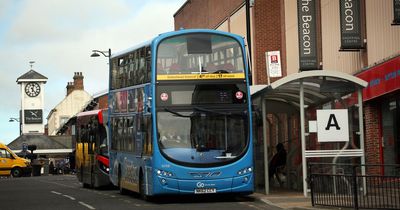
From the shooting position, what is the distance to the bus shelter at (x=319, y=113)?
64.6 feet

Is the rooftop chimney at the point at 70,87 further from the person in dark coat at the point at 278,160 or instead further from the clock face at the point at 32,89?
the person in dark coat at the point at 278,160

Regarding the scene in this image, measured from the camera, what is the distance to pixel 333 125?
19.7m

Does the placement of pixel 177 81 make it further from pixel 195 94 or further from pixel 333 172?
pixel 333 172

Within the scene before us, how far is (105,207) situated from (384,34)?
10665 millimetres

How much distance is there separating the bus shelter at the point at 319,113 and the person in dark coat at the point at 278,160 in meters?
0.40

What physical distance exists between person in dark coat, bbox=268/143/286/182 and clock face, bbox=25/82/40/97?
11245cm

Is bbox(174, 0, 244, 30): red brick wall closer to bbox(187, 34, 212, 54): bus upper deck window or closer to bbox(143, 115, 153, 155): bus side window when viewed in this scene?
bbox(187, 34, 212, 54): bus upper deck window

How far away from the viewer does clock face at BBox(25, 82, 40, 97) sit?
437 ft

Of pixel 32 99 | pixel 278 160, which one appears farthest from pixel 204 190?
pixel 32 99

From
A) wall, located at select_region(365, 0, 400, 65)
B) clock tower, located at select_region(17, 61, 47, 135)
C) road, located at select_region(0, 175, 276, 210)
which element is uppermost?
clock tower, located at select_region(17, 61, 47, 135)

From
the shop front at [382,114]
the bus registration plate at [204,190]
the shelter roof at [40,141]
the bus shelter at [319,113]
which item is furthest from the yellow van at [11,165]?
the shelter roof at [40,141]

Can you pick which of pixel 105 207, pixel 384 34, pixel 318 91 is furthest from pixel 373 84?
pixel 105 207

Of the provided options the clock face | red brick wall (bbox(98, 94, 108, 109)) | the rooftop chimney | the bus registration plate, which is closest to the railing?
the bus registration plate

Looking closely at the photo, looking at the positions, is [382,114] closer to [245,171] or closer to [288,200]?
[288,200]
